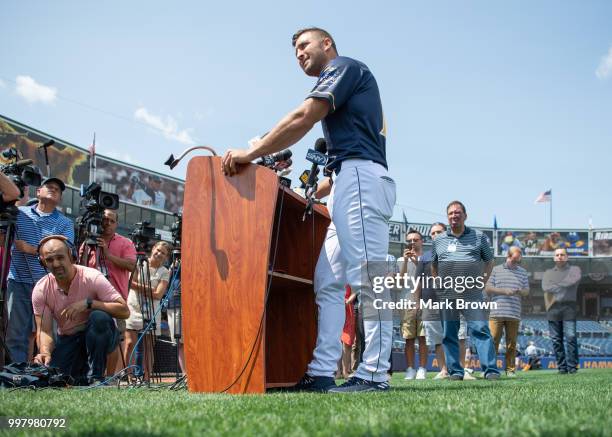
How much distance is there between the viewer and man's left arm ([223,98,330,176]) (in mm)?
4023

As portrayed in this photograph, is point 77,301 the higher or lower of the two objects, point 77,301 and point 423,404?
the higher

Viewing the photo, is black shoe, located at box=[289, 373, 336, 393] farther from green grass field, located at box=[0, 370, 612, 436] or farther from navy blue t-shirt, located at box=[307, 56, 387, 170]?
navy blue t-shirt, located at box=[307, 56, 387, 170]

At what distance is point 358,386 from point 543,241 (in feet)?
197

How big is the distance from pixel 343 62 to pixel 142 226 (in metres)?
4.00

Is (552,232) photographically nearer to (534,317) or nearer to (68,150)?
(534,317)

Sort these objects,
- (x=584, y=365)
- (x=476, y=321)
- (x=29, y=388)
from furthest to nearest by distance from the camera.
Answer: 1. (x=584, y=365)
2. (x=476, y=321)
3. (x=29, y=388)

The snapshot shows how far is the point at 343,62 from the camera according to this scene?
13.6 ft

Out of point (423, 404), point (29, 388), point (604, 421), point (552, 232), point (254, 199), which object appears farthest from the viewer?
point (552, 232)

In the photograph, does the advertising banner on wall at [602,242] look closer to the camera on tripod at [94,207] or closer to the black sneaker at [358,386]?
the camera on tripod at [94,207]

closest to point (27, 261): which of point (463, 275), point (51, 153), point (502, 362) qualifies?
point (463, 275)

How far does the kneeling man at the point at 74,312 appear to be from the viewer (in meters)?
5.43

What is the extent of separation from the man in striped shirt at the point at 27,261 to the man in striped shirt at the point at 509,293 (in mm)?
6913

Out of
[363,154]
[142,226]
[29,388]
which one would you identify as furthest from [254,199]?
[142,226]

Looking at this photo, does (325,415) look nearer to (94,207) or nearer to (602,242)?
(94,207)
